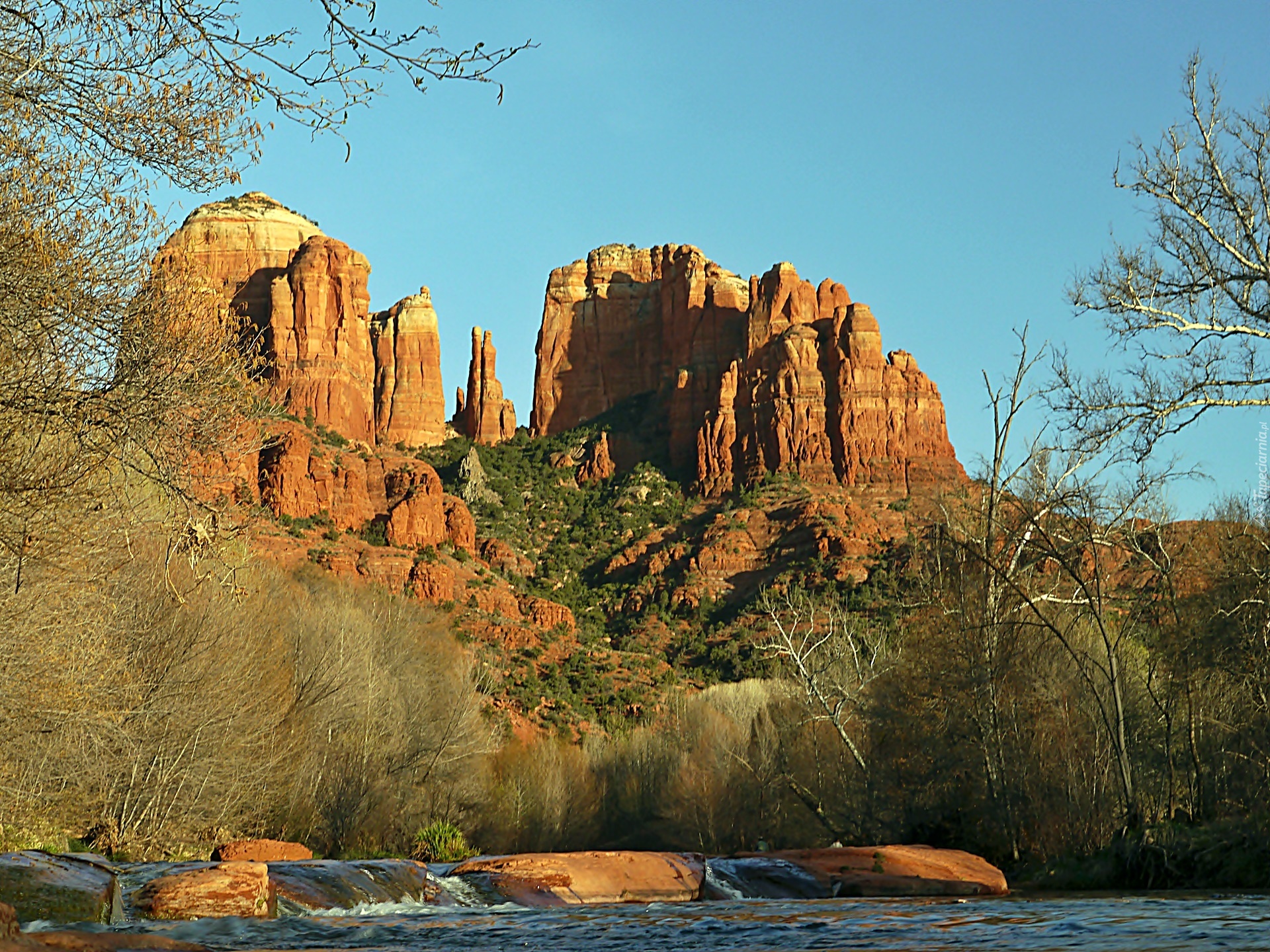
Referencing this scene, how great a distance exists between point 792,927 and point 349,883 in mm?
6283

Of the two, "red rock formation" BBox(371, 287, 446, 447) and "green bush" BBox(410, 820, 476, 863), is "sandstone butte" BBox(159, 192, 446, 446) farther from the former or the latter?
"green bush" BBox(410, 820, 476, 863)

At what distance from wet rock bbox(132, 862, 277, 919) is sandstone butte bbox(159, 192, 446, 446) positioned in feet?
325

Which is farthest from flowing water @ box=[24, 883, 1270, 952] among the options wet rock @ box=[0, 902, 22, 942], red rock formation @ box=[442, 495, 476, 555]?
red rock formation @ box=[442, 495, 476, 555]

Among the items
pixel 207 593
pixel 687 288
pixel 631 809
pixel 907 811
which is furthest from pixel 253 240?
pixel 907 811

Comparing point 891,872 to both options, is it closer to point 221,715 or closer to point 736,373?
point 221,715

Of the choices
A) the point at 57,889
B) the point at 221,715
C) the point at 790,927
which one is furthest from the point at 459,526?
the point at 57,889

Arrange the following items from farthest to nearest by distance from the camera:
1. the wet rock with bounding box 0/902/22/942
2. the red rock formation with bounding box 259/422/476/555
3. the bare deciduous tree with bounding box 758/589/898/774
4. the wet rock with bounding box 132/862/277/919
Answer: the red rock formation with bounding box 259/422/476/555 < the bare deciduous tree with bounding box 758/589/898/774 < the wet rock with bounding box 132/862/277/919 < the wet rock with bounding box 0/902/22/942

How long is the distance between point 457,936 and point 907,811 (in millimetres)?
16787

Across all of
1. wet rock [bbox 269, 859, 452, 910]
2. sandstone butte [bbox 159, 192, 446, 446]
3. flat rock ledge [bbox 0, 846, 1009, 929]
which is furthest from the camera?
sandstone butte [bbox 159, 192, 446, 446]

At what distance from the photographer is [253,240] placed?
129 metres

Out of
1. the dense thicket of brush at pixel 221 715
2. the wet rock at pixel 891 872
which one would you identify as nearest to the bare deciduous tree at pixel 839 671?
the wet rock at pixel 891 872

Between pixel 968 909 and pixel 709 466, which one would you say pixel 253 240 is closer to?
pixel 709 466

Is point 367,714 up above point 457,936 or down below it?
above

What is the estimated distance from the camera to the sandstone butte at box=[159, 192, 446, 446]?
389 feet
